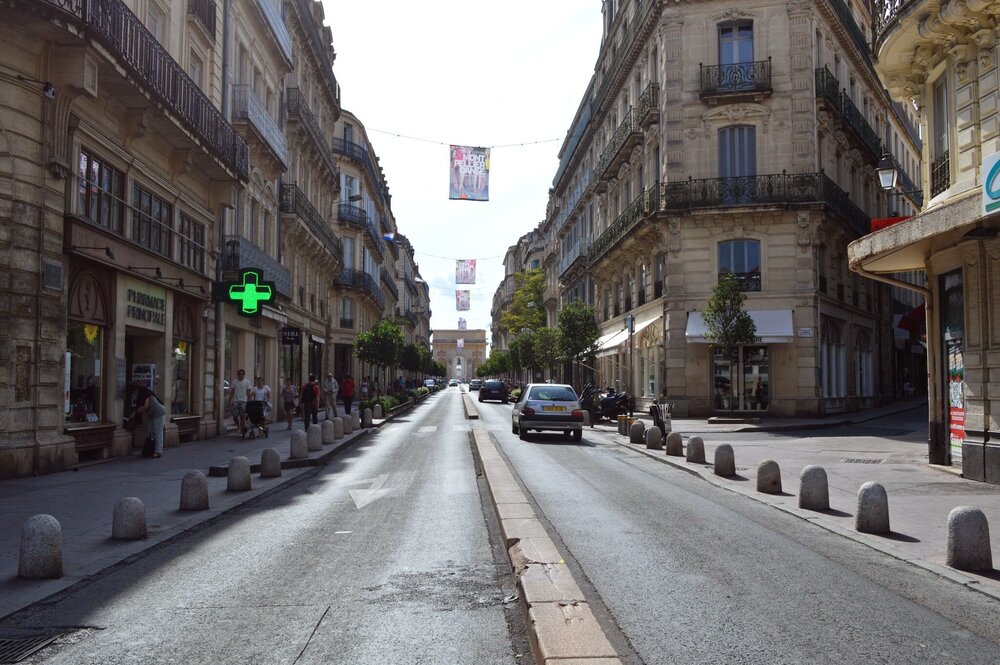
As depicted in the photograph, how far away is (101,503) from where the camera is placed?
10.0m

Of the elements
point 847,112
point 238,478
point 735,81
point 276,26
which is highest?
point 276,26

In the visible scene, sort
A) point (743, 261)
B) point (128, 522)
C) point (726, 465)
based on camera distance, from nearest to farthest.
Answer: point (128, 522), point (726, 465), point (743, 261)

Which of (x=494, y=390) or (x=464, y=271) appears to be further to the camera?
(x=494, y=390)

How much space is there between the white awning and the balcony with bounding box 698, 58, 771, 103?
781 cm

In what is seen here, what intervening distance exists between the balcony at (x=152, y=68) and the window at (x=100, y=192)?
1593 mm

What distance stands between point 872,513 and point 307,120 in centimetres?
2899

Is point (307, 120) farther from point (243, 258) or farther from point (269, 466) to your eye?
point (269, 466)

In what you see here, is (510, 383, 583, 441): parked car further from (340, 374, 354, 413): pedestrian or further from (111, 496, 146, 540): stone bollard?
(111, 496, 146, 540): stone bollard

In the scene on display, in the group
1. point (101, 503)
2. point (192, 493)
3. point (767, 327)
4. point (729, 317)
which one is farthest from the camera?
point (767, 327)

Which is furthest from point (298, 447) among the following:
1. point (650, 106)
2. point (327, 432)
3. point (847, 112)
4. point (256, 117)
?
point (847, 112)

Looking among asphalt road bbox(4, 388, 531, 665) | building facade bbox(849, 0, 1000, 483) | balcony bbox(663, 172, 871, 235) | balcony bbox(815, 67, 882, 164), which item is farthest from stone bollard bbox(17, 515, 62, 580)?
balcony bbox(815, 67, 882, 164)

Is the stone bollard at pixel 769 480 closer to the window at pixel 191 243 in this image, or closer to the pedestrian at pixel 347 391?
the window at pixel 191 243

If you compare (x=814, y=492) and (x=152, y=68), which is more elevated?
(x=152, y=68)

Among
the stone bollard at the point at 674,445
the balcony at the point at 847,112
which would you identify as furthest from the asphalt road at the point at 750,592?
the balcony at the point at 847,112
